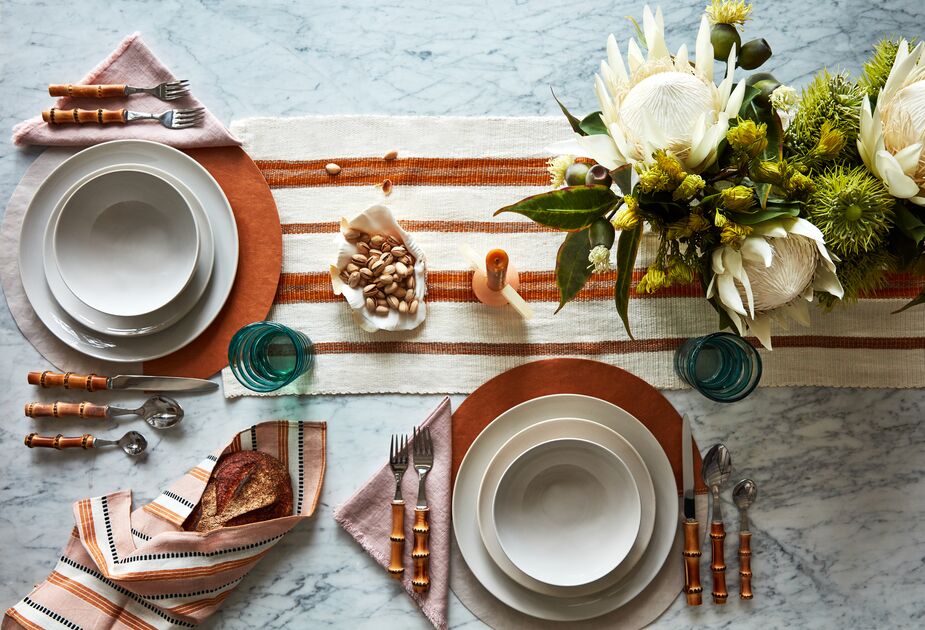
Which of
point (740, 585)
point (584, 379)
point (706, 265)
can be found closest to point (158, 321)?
point (584, 379)

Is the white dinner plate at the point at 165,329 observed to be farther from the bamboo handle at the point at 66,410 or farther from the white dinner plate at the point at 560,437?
the white dinner plate at the point at 560,437

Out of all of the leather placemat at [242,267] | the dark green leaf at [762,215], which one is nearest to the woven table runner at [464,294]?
the leather placemat at [242,267]

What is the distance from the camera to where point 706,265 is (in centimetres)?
77

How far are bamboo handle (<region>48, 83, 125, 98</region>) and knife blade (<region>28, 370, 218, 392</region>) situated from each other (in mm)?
433

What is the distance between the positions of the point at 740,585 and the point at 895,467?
0.31m

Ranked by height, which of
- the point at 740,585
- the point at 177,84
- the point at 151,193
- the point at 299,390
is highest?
the point at 177,84

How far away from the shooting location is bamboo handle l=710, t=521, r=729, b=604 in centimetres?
102

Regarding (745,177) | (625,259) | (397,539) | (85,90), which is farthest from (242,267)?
(745,177)

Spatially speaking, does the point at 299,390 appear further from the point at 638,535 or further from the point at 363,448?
the point at 638,535

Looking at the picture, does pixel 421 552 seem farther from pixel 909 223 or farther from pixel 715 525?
pixel 909 223

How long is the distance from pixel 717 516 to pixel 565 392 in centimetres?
29

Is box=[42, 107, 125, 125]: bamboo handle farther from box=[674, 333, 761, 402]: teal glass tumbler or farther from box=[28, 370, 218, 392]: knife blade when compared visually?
box=[674, 333, 761, 402]: teal glass tumbler

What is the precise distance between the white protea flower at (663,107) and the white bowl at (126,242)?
24.6 inches

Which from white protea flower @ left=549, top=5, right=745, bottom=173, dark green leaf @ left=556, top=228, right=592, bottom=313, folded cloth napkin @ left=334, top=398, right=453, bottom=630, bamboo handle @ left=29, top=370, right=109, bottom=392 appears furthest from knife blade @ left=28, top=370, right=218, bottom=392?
white protea flower @ left=549, top=5, right=745, bottom=173
